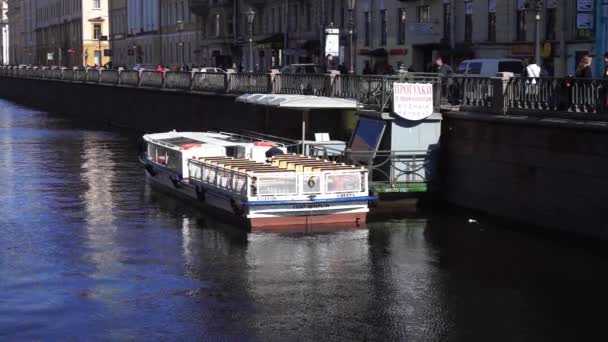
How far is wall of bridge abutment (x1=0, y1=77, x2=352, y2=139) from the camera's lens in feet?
127

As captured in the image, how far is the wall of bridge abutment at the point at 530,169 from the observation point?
24.9 metres

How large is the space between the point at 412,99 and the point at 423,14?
26.5 metres

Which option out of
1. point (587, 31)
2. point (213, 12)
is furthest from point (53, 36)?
point (587, 31)

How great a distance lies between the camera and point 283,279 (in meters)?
22.4

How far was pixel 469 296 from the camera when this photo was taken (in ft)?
69.7

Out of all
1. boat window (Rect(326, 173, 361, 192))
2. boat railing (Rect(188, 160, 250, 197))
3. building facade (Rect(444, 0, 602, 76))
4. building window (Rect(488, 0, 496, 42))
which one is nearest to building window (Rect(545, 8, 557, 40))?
building facade (Rect(444, 0, 602, 76))

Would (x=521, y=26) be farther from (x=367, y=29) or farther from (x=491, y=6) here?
(x=367, y=29)

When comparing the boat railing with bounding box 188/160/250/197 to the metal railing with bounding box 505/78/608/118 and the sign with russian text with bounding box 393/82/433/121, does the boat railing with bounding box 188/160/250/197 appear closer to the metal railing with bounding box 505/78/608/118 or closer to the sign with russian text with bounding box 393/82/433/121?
the sign with russian text with bounding box 393/82/433/121

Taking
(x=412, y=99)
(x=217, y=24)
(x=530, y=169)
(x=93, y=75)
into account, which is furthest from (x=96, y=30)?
(x=530, y=169)

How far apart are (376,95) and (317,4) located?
38.3 meters

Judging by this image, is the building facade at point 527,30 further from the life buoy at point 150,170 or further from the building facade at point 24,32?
the building facade at point 24,32

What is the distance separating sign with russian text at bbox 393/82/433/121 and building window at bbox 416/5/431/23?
83.6 feet

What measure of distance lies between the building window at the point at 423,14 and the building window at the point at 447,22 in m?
1.45

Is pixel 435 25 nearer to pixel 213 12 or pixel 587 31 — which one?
pixel 587 31
